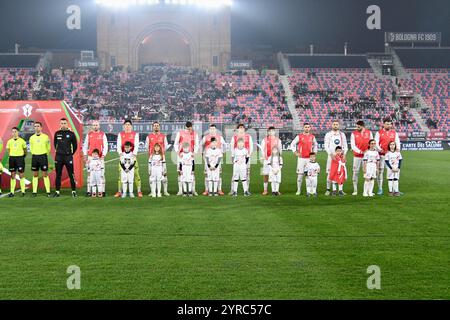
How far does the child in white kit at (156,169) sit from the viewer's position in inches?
640

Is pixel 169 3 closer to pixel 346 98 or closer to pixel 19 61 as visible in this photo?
pixel 19 61

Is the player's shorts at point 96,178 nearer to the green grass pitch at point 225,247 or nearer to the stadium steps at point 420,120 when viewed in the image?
the green grass pitch at point 225,247

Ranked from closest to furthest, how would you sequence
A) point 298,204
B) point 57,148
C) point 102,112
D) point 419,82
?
point 298,204 < point 57,148 < point 102,112 < point 419,82

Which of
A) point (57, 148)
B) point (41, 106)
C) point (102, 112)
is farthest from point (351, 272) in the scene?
point (102, 112)

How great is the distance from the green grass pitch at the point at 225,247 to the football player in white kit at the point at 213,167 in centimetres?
115

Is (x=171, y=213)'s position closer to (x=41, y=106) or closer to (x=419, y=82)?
(x=41, y=106)

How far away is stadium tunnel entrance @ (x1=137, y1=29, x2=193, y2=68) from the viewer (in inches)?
2421

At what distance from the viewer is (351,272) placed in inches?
302

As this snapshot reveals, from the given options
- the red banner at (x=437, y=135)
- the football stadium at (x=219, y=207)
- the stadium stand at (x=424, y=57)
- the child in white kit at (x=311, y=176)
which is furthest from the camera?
the stadium stand at (x=424, y=57)

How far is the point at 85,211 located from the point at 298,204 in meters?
4.87

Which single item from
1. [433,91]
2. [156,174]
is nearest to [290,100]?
[433,91]

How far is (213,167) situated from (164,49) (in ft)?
154

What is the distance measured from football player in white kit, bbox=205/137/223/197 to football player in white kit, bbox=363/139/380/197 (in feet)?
12.7

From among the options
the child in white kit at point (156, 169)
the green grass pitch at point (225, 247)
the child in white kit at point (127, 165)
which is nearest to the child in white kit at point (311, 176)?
the green grass pitch at point (225, 247)
